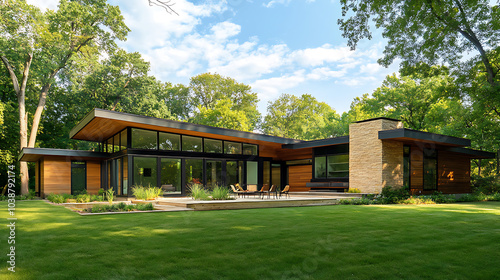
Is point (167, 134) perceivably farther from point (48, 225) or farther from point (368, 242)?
point (368, 242)

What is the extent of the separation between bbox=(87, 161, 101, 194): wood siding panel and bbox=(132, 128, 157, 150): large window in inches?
263

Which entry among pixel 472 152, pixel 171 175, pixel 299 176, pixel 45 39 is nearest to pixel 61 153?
pixel 171 175

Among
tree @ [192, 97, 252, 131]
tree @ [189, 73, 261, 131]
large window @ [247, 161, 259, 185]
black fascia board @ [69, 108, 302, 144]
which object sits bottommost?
large window @ [247, 161, 259, 185]

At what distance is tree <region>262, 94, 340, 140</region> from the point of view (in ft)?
140

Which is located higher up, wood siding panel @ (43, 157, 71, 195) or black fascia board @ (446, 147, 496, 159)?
black fascia board @ (446, 147, 496, 159)

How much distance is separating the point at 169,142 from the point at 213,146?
268cm

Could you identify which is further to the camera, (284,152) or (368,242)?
(284,152)

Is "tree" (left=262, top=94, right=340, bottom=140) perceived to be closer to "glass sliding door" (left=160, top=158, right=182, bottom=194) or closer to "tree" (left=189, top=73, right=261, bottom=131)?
"tree" (left=189, top=73, right=261, bottom=131)

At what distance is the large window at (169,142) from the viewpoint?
53.7ft

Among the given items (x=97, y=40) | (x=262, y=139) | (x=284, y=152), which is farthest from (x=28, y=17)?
(x=284, y=152)

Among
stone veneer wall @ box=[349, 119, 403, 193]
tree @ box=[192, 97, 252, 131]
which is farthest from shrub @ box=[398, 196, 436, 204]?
tree @ box=[192, 97, 252, 131]

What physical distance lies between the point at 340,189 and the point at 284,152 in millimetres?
5613

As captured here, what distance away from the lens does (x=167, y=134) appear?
16.6 metres

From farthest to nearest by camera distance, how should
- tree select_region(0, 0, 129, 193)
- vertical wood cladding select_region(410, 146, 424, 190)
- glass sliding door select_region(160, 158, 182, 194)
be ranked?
tree select_region(0, 0, 129, 193), vertical wood cladding select_region(410, 146, 424, 190), glass sliding door select_region(160, 158, 182, 194)
